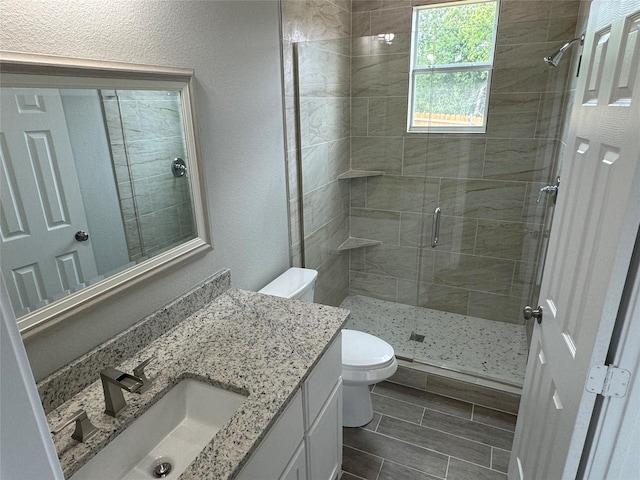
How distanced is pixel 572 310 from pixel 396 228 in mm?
2116

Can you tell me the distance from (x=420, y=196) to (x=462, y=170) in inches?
14.5

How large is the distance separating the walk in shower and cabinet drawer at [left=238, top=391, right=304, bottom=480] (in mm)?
1332

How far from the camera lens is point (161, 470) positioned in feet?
3.73

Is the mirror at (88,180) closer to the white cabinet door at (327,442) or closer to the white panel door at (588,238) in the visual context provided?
the white cabinet door at (327,442)

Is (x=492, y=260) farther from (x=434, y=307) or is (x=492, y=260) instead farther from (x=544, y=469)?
(x=544, y=469)

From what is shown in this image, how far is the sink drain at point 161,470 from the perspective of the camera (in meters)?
1.13

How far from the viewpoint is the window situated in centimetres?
271

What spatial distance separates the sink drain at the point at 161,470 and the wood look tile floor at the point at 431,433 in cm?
109

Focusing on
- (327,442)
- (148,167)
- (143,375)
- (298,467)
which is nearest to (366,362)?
(327,442)

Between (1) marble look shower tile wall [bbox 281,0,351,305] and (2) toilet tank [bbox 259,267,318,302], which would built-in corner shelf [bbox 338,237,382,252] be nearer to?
(1) marble look shower tile wall [bbox 281,0,351,305]

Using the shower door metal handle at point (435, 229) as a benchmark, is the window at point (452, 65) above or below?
above

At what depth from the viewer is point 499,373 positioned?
2.50m

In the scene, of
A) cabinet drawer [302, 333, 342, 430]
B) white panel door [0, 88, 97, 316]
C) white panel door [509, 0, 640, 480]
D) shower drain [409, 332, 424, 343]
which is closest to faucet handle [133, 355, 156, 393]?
white panel door [0, 88, 97, 316]

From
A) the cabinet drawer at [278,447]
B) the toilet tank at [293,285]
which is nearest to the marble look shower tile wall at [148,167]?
the toilet tank at [293,285]
